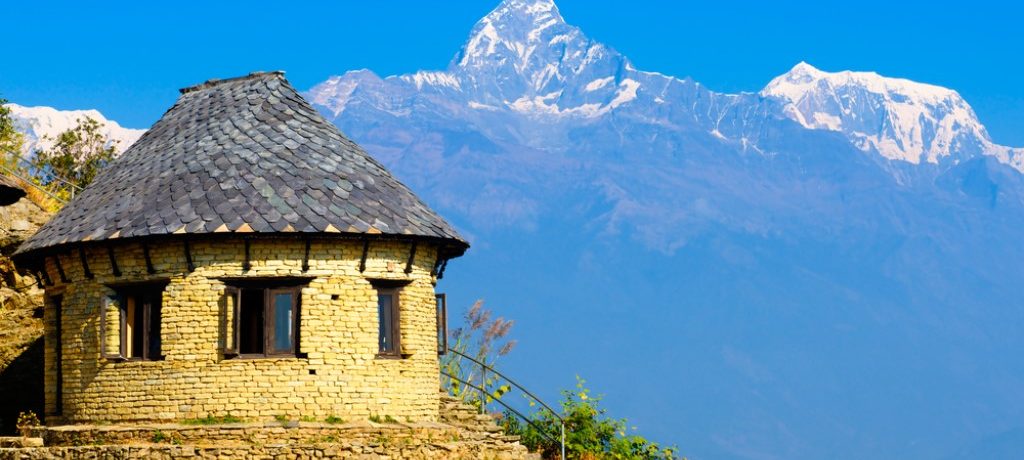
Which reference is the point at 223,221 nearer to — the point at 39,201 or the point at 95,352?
the point at 95,352

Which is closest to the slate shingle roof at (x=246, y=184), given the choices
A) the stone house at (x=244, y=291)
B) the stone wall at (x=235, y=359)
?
the stone house at (x=244, y=291)

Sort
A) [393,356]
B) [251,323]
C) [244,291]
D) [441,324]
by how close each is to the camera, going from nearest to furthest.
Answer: [244,291] < [251,323] < [393,356] < [441,324]

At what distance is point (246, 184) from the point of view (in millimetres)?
31125

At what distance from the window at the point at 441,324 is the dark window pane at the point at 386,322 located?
1827mm

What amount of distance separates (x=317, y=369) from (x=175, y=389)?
251 cm

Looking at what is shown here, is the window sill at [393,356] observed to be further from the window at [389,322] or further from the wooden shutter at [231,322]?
the wooden shutter at [231,322]

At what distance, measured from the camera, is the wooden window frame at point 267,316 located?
3025 centimetres

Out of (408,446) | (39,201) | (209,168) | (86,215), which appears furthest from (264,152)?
(39,201)

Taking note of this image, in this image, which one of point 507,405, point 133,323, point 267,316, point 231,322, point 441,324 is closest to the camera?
point 231,322

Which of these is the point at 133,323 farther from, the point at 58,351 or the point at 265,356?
the point at 265,356

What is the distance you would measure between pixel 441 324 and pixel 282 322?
4.09 metres

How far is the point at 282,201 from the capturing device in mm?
30672

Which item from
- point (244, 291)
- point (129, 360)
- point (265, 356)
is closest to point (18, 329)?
point (129, 360)

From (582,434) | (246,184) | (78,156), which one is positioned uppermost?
(78,156)
